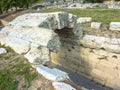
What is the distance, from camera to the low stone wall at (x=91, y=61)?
12.6 metres

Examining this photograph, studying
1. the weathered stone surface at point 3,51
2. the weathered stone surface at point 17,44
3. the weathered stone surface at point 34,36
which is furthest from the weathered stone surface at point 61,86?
the weathered stone surface at point 3,51

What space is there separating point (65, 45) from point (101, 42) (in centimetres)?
290

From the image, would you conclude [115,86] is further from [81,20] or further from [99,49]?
[81,20]

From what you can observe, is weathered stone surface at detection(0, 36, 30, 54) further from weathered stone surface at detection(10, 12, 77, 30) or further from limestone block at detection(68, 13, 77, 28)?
limestone block at detection(68, 13, 77, 28)

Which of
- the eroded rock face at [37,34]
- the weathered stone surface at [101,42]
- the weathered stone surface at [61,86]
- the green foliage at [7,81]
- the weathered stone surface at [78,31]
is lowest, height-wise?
the weathered stone surface at [101,42]

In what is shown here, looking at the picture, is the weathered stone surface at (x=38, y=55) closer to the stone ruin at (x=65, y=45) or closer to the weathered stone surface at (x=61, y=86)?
the stone ruin at (x=65, y=45)

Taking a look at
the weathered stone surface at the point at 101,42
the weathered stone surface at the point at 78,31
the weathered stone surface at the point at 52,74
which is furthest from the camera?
the weathered stone surface at the point at 78,31

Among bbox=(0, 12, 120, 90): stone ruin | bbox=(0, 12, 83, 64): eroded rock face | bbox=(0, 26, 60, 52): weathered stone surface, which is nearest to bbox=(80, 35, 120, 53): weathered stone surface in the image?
bbox=(0, 12, 120, 90): stone ruin

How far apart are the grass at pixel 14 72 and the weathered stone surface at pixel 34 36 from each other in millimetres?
944

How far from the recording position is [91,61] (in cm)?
1381

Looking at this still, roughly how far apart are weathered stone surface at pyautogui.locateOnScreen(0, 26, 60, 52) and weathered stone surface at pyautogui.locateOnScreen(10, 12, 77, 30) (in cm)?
41

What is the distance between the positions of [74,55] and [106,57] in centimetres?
244

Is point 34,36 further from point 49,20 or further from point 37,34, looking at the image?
point 49,20

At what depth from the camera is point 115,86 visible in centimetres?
1256
